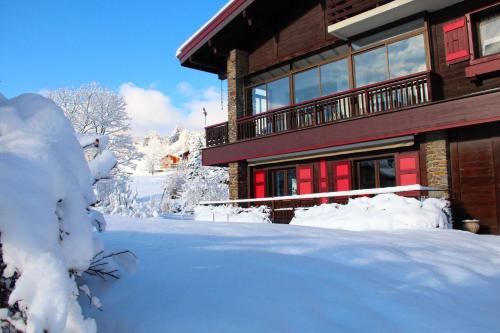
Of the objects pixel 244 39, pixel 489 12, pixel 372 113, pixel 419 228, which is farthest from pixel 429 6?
pixel 244 39

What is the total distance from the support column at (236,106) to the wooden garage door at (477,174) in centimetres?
782

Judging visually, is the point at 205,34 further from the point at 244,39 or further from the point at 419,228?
the point at 419,228

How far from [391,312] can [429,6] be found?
34.6ft

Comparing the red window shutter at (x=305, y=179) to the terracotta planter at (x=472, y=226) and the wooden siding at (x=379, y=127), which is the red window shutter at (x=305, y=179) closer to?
the wooden siding at (x=379, y=127)

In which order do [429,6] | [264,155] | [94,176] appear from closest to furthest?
[94,176] < [429,6] < [264,155]

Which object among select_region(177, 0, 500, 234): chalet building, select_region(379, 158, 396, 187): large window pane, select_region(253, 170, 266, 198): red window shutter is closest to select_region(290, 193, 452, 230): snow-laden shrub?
select_region(177, 0, 500, 234): chalet building

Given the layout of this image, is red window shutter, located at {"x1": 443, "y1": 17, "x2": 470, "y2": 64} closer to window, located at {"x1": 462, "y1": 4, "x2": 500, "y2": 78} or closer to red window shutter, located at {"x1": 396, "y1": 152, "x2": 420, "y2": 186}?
window, located at {"x1": 462, "y1": 4, "x2": 500, "y2": 78}

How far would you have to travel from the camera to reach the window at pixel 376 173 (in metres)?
12.1

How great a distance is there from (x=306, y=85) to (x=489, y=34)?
6.01 metres

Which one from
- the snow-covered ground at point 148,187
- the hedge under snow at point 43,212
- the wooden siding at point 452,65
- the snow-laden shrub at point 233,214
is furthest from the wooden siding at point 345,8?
the snow-covered ground at point 148,187

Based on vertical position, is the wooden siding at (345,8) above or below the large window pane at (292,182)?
above

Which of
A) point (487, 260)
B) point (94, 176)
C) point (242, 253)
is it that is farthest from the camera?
point (487, 260)

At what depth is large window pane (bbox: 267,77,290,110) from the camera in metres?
15.4

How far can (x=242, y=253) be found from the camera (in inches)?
145
